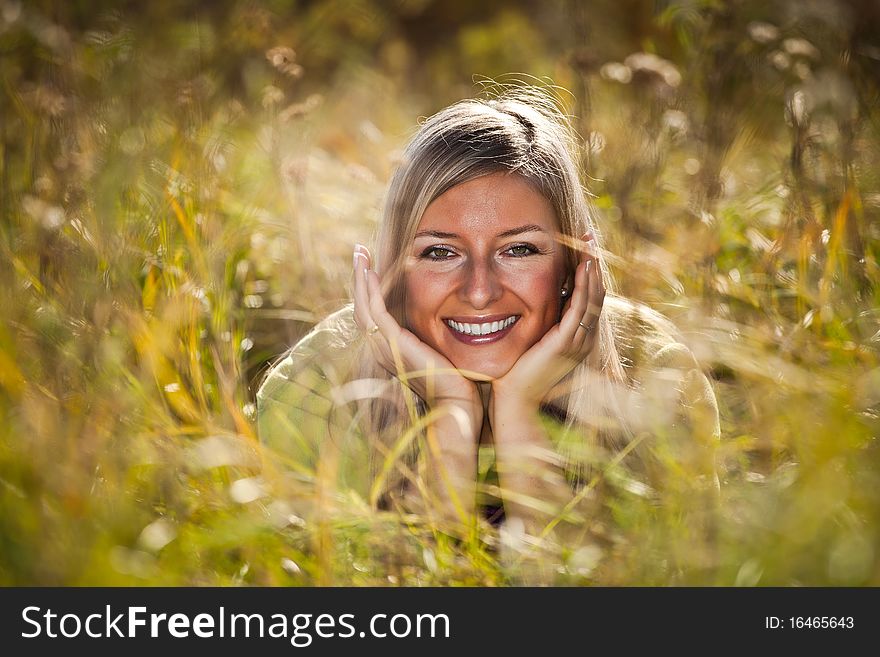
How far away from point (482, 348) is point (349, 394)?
1.18 feet

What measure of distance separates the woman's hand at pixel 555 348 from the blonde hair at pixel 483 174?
0.11 metres

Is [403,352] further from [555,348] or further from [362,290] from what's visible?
[555,348]

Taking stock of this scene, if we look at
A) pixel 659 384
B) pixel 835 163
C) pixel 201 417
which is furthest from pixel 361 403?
pixel 835 163

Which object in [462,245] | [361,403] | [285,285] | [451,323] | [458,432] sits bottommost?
[458,432]

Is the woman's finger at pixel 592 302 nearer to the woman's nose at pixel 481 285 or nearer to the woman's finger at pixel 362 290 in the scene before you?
the woman's nose at pixel 481 285

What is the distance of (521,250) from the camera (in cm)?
205

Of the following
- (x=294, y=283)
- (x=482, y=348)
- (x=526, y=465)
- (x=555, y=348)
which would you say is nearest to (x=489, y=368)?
(x=482, y=348)

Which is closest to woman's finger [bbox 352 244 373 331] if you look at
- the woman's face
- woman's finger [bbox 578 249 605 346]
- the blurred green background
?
the woman's face

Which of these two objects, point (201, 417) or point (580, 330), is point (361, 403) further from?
point (580, 330)

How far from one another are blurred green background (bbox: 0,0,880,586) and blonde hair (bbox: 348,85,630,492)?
0.92 ft

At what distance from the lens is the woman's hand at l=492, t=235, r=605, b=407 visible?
6.61 ft

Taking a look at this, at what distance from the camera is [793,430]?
1532 mm

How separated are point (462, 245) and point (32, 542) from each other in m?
1.15

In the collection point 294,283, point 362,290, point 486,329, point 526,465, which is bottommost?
point 526,465
